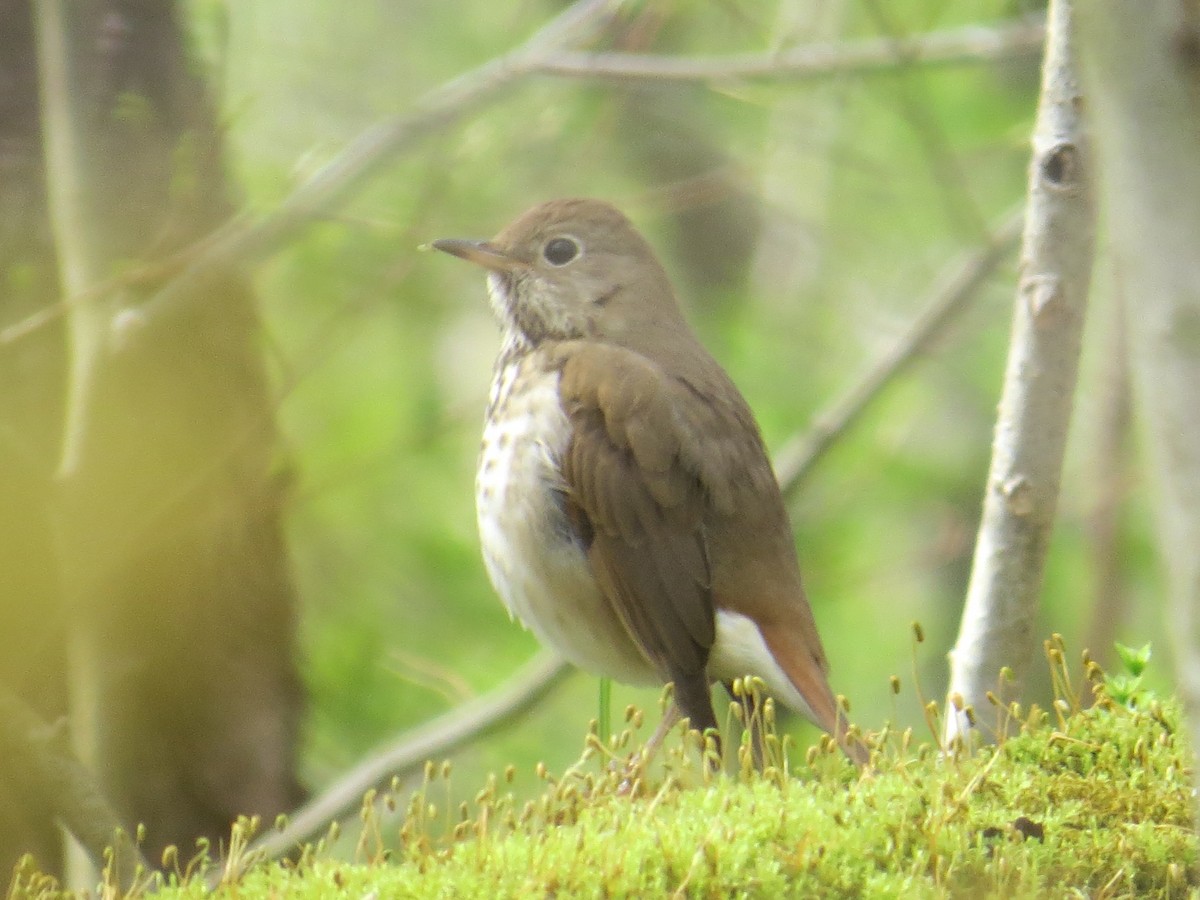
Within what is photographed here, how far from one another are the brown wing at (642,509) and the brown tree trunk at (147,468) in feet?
4.46

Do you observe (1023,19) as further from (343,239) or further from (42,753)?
(42,753)

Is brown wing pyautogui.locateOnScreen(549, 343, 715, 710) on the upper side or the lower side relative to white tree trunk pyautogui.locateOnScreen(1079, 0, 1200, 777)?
lower

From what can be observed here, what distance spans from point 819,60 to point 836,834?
3.70 m

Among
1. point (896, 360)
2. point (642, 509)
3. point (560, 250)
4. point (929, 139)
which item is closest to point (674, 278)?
point (896, 360)

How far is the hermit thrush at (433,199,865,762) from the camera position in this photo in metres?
3.61

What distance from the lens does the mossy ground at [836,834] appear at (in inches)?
90.7

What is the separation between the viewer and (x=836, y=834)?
238cm

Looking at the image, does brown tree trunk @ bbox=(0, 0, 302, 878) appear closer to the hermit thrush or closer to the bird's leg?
the hermit thrush

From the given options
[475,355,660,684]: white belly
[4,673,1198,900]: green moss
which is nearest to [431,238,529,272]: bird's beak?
[475,355,660,684]: white belly

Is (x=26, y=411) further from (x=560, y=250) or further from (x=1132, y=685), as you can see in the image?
(x=1132, y=685)

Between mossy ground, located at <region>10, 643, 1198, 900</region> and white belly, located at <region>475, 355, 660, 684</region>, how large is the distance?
932mm

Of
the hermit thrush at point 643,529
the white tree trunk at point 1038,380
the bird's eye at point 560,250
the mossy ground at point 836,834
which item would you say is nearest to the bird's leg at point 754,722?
the mossy ground at point 836,834

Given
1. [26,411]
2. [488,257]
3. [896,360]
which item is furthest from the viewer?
[896,360]

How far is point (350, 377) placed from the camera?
305 inches
